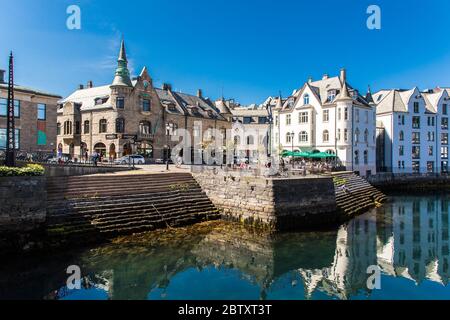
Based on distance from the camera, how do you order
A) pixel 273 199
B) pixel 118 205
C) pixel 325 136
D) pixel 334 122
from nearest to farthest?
pixel 118 205 → pixel 273 199 → pixel 334 122 → pixel 325 136

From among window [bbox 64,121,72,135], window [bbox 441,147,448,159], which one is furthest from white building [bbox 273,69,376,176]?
window [bbox 64,121,72,135]

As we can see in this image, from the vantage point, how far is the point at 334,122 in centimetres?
4606

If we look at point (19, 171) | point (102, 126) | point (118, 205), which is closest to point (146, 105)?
point (102, 126)

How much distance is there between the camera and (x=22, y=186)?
16.5 metres

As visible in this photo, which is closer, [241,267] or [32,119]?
[241,267]

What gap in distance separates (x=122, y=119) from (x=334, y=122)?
2953 cm

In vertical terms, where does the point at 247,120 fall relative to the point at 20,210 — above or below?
above

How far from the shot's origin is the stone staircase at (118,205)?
17.8 metres

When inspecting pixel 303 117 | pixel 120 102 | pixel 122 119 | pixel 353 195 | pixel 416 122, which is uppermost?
pixel 120 102

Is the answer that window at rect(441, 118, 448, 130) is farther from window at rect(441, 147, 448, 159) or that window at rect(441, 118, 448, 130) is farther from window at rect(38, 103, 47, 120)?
window at rect(38, 103, 47, 120)

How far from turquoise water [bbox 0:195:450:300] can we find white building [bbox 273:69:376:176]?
80.4 ft

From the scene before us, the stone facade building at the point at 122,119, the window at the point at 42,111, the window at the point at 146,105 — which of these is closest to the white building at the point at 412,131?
the stone facade building at the point at 122,119

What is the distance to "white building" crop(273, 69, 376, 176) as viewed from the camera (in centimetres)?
4509

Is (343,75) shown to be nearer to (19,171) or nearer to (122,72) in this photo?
(122,72)
